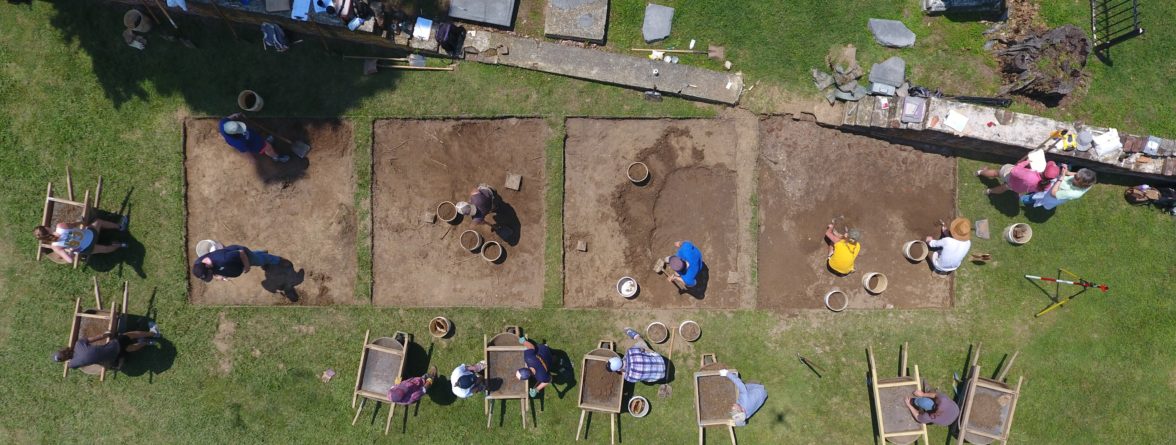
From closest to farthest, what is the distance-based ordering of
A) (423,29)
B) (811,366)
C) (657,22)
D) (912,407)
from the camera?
(912,407), (423,29), (657,22), (811,366)

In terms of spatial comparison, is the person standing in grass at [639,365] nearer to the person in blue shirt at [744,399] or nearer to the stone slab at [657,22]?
the person in blue shirt at [744,399]

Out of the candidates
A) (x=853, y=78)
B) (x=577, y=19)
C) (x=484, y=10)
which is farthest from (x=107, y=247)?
(x=853, y=78)

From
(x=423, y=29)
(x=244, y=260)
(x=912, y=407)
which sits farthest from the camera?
(x=423, y=29)

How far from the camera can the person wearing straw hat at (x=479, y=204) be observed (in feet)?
31.8

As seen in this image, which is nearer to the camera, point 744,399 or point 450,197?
point 744,399

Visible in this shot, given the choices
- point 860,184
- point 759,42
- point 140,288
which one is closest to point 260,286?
point 140,288

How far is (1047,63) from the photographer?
401 inches

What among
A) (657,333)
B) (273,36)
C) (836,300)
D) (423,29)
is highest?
(423,29)

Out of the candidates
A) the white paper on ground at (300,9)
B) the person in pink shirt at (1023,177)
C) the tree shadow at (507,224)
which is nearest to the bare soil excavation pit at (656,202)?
the tree shadow at (507,224)

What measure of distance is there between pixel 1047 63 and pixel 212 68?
51.7 feet

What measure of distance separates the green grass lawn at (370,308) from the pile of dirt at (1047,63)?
0.60 metres

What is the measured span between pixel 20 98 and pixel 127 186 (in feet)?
8.48

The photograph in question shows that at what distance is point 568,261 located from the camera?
34.5 ft

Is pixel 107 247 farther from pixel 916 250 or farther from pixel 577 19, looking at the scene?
pixel 916 250
